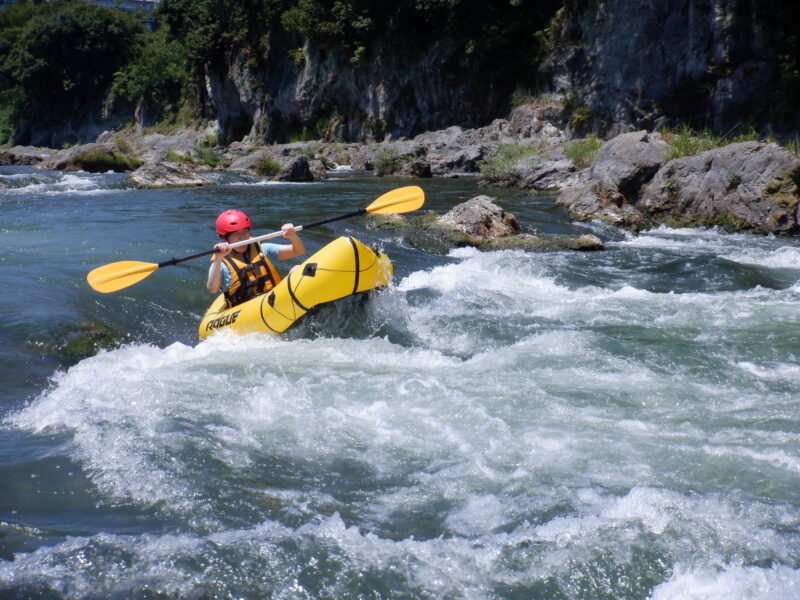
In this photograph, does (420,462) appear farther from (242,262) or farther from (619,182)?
(619,182)

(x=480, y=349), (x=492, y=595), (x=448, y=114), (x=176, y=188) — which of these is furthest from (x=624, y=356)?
(x=448, y=114)

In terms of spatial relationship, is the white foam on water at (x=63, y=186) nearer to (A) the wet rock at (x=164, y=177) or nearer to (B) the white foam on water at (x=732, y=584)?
(A) the wet rock at (x=164, y=177)

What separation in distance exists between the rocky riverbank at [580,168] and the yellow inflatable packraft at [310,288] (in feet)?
20.5

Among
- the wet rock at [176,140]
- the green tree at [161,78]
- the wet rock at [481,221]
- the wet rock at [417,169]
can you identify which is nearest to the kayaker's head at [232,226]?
the wet rock at [481,221]

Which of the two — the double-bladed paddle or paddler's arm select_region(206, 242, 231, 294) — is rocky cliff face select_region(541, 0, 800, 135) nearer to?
the double-bladed paddle

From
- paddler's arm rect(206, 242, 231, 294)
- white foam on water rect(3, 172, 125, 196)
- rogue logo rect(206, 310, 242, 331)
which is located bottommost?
rogue logo rect(206, 310, 242, 331)

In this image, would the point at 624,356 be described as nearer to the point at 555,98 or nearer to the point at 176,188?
the point at 176,188

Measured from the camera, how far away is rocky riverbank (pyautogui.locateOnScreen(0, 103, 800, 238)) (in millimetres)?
9750

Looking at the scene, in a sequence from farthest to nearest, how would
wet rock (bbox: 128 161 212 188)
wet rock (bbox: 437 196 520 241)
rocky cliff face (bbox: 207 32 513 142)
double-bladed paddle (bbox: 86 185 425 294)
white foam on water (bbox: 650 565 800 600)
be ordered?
rocky cliff face (bbox: 207 32 513 142) → wet rock (bbox: 128 161 212 188) → wet rock (bbox: 437 196 520 241) → double-bladed paddle (bbox: 86 185 425 294) → white foam on water (bbox: 650 565 800 600)

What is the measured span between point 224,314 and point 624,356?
9.68 ft

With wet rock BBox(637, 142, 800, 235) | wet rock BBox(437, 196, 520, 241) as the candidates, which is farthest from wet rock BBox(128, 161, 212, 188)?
wet rock BBox(637, 142, 800, 235)

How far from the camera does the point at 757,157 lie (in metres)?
9.85

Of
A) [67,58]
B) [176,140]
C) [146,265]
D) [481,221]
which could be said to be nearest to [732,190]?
[481,221]

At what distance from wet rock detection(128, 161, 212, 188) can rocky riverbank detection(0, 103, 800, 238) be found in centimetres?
2
